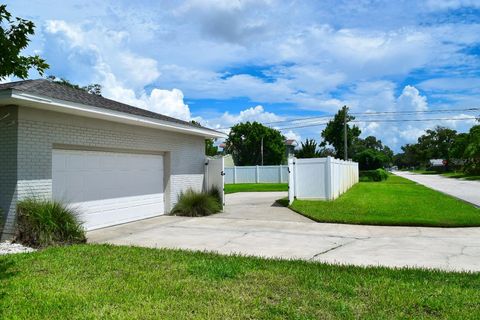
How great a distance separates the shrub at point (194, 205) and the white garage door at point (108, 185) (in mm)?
636

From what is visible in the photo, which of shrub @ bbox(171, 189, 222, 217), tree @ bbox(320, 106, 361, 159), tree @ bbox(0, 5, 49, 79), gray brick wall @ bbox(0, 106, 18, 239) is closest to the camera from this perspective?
tree @ bbox(0, 5, 49, 79)

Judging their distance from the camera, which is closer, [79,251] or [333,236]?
[79,251]

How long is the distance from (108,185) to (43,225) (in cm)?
309

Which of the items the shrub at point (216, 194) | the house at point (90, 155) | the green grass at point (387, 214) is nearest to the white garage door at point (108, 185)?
the house at point (90, 155)

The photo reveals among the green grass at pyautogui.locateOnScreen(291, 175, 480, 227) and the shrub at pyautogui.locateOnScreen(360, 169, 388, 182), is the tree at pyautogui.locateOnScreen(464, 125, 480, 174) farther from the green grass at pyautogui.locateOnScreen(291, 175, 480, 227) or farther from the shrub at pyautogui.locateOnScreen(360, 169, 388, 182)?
the green grass at pyautogui.locateOnScreen(291, 175, 480, 227)

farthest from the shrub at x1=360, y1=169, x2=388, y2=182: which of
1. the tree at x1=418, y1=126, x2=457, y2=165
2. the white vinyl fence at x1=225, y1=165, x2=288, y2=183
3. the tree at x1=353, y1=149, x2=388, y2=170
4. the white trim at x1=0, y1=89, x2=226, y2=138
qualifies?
the tree at x1=418, y1=126, x2=457, y2=165

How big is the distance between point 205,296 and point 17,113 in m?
6.12

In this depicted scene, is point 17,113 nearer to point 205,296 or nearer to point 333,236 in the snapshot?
point 205,296

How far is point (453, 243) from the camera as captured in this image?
28.2ft

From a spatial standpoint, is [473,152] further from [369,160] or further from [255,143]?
[255,143]

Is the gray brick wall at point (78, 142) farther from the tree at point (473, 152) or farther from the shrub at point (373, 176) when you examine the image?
the tree at point (473, 152)

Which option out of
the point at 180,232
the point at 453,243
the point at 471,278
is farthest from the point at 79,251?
the point at 453,243

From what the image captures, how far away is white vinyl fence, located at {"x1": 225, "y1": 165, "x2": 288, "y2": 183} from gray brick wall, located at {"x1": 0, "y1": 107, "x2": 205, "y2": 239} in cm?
2406

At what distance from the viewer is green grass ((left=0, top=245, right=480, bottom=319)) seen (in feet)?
14.7
